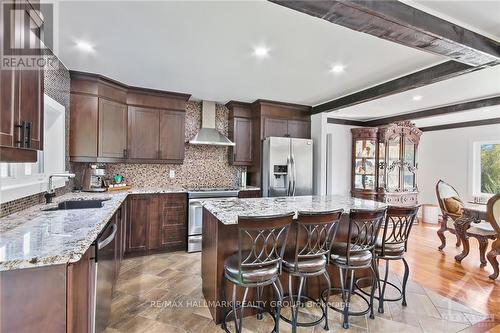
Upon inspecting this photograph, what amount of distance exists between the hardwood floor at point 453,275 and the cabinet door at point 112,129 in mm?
4420

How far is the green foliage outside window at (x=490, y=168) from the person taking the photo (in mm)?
5434

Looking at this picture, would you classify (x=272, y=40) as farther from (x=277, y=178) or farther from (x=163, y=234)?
(x=163, y=234)

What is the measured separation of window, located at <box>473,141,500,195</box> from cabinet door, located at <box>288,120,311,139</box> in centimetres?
405

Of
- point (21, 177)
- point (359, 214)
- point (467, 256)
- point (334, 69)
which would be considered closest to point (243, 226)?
point (359, 214)

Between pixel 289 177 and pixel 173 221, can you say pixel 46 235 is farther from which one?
pixel 289 177

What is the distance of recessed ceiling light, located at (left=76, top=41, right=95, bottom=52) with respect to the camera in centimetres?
249

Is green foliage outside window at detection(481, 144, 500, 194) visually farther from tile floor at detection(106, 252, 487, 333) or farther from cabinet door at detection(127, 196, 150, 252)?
cabinet door at detection(127, 196, 150, 252)

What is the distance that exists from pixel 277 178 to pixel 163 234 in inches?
85.9

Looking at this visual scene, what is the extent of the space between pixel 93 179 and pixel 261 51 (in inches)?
126

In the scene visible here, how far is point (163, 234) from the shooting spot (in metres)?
3.96

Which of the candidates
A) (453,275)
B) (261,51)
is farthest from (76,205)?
(453,275)

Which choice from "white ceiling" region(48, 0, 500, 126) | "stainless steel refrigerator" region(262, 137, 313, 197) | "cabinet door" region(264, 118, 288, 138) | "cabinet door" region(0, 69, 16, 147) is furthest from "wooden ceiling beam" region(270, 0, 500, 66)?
"cabinet door" region(264, 118, 288, 138)

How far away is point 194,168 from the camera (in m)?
4.81

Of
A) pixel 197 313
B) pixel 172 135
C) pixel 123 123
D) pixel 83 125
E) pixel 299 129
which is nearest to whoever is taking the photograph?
pixel 197 313
